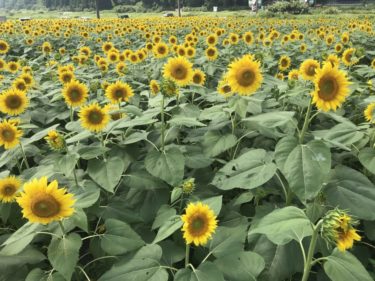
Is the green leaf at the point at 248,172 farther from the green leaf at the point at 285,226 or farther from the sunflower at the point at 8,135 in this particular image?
the sunflower at the point at 8,135

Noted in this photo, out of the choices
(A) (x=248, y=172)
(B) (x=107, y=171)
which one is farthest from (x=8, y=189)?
(A) (x=248, y=172)

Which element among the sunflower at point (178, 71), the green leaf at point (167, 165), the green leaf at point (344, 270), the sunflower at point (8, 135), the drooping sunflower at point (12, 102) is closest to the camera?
the green leaf at point (344, 270)

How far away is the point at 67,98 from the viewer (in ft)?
11.5

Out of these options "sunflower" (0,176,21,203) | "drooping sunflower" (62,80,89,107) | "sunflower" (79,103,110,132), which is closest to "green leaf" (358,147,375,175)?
"sunflower" (79,103,110,132)

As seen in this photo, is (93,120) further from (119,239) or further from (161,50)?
(161,50)

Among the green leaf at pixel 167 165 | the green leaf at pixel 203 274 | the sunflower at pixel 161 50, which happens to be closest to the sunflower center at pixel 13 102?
the green leaf at pixel 167 165

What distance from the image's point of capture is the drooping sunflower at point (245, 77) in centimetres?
294

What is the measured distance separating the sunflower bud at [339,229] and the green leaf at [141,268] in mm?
829

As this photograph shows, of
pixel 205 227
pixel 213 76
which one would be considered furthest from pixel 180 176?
pixel 213 76

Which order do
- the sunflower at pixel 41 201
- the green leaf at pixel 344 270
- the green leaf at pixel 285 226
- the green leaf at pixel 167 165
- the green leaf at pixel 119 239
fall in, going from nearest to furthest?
the green leaf at pixel 344 270, the green leaf at pixel 285 226, the sunflower at pixel 41 201, the green leaf at pixel 119 239, the green leaf at pixel 167 165

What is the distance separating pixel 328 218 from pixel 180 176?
113 cm

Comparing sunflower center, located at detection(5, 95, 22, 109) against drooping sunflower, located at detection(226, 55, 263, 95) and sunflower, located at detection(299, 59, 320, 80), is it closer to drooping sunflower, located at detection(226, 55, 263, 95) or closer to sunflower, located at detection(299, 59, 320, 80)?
drooping sunflower, located at detection(226, 55, 263, 95)

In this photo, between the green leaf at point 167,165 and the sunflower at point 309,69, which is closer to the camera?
the green leaf at point 167,165

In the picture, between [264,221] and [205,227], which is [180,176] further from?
[264,221]
